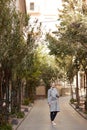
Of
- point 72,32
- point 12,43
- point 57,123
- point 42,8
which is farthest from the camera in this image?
point 42,8

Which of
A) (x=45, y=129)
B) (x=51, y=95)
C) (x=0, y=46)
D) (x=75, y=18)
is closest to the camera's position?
(x=0, y=46)

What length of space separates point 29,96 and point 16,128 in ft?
103

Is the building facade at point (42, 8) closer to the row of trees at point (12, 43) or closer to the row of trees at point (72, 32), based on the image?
the row of trees at point (72, 32)

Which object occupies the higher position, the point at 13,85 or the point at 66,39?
the point at 66,39

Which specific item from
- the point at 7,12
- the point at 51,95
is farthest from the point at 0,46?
the point at 51,95

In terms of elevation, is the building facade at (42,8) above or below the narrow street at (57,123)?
above

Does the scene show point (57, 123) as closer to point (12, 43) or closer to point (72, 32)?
point (72, 32)

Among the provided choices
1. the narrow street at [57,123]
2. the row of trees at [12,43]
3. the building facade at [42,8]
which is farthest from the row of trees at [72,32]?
the building facade at [42,8]

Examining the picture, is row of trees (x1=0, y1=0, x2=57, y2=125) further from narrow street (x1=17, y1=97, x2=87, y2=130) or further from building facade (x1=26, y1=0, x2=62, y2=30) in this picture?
building facade (x1=26, y1=0, x2=62, y2=30)

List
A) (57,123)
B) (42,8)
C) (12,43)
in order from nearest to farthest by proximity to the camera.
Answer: (12,43) → (57,123) → (42,8)

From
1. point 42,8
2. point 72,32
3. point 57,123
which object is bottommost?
point 57,123

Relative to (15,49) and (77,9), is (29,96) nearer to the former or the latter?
(77,9)

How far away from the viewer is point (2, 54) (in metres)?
15.2

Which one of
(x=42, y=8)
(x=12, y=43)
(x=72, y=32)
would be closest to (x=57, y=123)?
(x=72, y=32)
